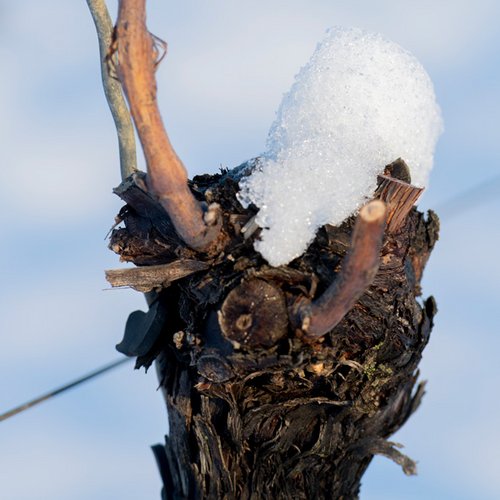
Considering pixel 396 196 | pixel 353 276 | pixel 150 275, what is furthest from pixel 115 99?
pixel 353 276

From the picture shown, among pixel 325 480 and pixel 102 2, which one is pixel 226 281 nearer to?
pixel 325 480

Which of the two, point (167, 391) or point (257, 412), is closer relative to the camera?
point (257, 412)

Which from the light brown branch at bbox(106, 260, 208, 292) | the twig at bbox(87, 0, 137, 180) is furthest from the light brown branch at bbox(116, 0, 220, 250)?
the twig at bbox(87, 0, 137, 180)

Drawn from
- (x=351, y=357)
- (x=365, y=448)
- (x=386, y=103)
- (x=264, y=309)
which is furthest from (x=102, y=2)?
(x=365, y=448)

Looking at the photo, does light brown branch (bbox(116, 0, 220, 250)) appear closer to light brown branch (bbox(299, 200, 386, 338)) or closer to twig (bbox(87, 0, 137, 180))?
light brown branch (bbox(299, 200, 386, 338))

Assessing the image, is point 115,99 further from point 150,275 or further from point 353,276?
point 353,276

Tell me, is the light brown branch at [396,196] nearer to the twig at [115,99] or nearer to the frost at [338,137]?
the frost at [338,137]

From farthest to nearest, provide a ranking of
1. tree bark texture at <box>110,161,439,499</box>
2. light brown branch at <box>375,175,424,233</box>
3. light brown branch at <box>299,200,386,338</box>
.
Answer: light brown branch at <box>375,175,424,233</box>
tree bark texture at <box>110,161,439,499</box>
light brown branch at <box>299,200,386,338</box>
